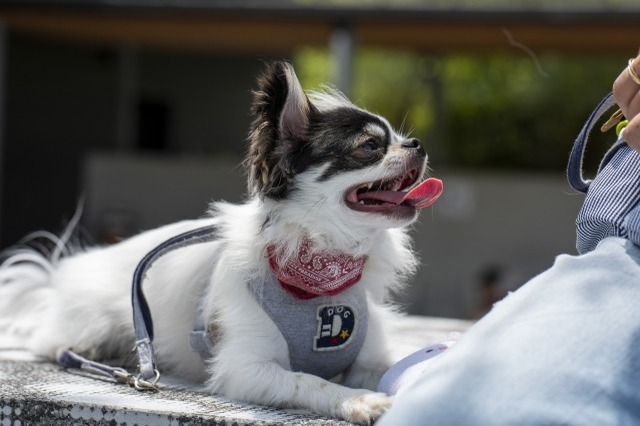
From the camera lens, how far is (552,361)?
5.70 feet

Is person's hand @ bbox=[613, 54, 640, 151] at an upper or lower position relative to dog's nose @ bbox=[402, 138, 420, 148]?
upper

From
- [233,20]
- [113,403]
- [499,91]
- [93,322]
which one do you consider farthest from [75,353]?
[499,91]

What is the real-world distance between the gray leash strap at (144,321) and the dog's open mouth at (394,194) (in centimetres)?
53

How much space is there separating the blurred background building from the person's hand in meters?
5.56

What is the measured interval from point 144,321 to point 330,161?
2.56 ft

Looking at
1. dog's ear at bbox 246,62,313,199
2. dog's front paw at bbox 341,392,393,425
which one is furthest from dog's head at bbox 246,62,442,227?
dog's front paw at bbox 341,392,393,425

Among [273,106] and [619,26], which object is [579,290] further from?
[619,26]

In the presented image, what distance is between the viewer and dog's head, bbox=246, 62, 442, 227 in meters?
2.62

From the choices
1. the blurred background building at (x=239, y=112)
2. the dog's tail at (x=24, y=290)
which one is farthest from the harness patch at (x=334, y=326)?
the blurred background building at (x=239, y=112)

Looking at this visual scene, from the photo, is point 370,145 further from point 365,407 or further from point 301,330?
point 365,407

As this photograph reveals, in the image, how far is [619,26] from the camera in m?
9.12

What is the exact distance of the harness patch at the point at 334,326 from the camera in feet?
8.49

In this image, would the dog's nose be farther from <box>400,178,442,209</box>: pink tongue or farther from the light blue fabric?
the light blue fabric

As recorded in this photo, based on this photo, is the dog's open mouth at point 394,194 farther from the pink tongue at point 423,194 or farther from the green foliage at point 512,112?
the green foliage at point 512,112
